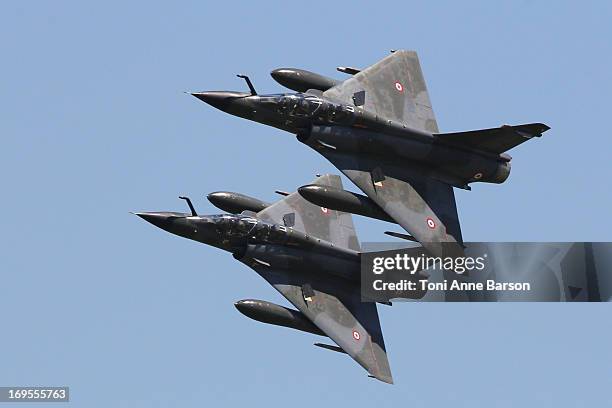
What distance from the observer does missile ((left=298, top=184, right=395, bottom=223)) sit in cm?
6456

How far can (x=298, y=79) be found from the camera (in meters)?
66.4

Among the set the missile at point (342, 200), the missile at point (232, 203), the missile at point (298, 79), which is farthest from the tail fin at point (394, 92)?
the missile at point (232, 203)

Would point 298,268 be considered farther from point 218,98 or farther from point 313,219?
point 218,98

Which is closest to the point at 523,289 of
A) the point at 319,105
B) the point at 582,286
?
the point at 582,286

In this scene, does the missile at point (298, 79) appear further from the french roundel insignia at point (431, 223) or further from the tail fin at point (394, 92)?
the french roundel insignia at point (431, 223)

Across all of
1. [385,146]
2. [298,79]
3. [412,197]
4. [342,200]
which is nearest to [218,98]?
[298,79]

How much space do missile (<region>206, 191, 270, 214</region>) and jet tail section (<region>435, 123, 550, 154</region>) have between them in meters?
10.2

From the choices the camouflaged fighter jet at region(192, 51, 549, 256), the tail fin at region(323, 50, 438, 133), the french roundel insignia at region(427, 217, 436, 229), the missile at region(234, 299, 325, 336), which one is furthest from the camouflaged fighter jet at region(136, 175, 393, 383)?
the french roundel insignia at region(427, 217, 436, 229)

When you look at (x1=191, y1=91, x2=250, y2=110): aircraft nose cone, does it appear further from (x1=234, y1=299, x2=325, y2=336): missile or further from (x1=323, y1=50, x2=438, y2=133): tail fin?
(x1=234, y1=299, x2=325, y2=336): missile

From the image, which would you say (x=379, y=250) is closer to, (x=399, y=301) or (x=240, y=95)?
(x=399, y=301)

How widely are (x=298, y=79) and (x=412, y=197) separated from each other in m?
6.90

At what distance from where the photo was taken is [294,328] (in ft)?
228

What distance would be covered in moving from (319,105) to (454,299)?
9.90 meters

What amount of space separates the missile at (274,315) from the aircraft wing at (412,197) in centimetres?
726
